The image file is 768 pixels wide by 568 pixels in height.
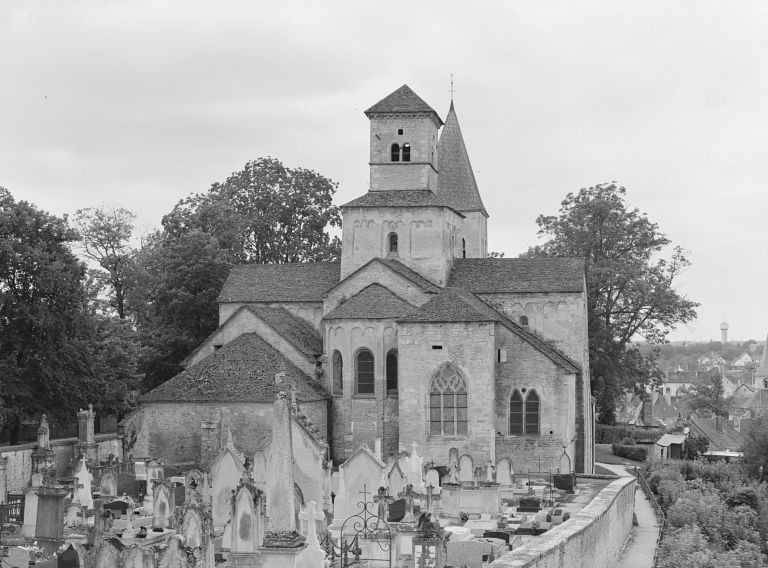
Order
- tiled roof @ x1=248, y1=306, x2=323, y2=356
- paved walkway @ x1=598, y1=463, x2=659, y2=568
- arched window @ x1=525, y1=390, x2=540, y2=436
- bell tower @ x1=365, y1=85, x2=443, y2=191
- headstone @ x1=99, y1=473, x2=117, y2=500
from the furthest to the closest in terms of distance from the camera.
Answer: bell tower @ x1=365, y1=85, x2=443, y2=191 → tiled roof @ x1=248, y1=306, x2=323, y2=356 → arched window @ x1=525, y1=390, x2=540, y2=436 → headstone @ x1=99, y1=473, x2=117, y2=500 → paved walkway @ x1=598, y1=463, x2=659, y2=568

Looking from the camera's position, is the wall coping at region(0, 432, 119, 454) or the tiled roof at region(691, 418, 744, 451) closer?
the wall coping at region(0, 432, 119, 454)

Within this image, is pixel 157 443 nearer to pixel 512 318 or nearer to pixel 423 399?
pixel 423 399

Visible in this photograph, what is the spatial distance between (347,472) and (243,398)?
39.1 ft

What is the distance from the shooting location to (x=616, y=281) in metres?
59.4

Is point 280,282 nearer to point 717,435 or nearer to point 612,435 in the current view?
point 612,435

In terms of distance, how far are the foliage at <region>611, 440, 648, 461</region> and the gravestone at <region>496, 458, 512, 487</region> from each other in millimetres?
23061

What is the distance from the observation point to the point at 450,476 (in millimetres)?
31859

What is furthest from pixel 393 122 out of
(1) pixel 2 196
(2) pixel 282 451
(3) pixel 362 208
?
(2) pixel 282 451

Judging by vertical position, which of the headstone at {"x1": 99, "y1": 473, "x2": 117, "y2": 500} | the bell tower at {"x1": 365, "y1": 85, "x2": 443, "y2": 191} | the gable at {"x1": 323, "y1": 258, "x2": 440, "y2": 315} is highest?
the bell tower at {"x1": 365, "y1": 85, "x2": 443, "y2": 191}

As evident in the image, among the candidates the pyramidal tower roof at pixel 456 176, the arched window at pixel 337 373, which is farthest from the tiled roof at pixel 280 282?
the pyramidal tower roof at pixel 456 176

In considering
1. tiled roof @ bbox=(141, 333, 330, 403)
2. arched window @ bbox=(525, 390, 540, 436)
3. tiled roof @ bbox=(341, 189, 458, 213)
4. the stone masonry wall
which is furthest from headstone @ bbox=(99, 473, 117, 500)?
tiled roof @ bbox=(341, 189, 458, 213)

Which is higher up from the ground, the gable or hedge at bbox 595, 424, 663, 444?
the gable

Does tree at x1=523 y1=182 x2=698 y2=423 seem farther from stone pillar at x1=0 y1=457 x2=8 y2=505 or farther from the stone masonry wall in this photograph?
stone pillar at x1=0 y1=457 x2=8 y2=505

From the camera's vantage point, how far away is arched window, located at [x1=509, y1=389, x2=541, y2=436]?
4306 cm
